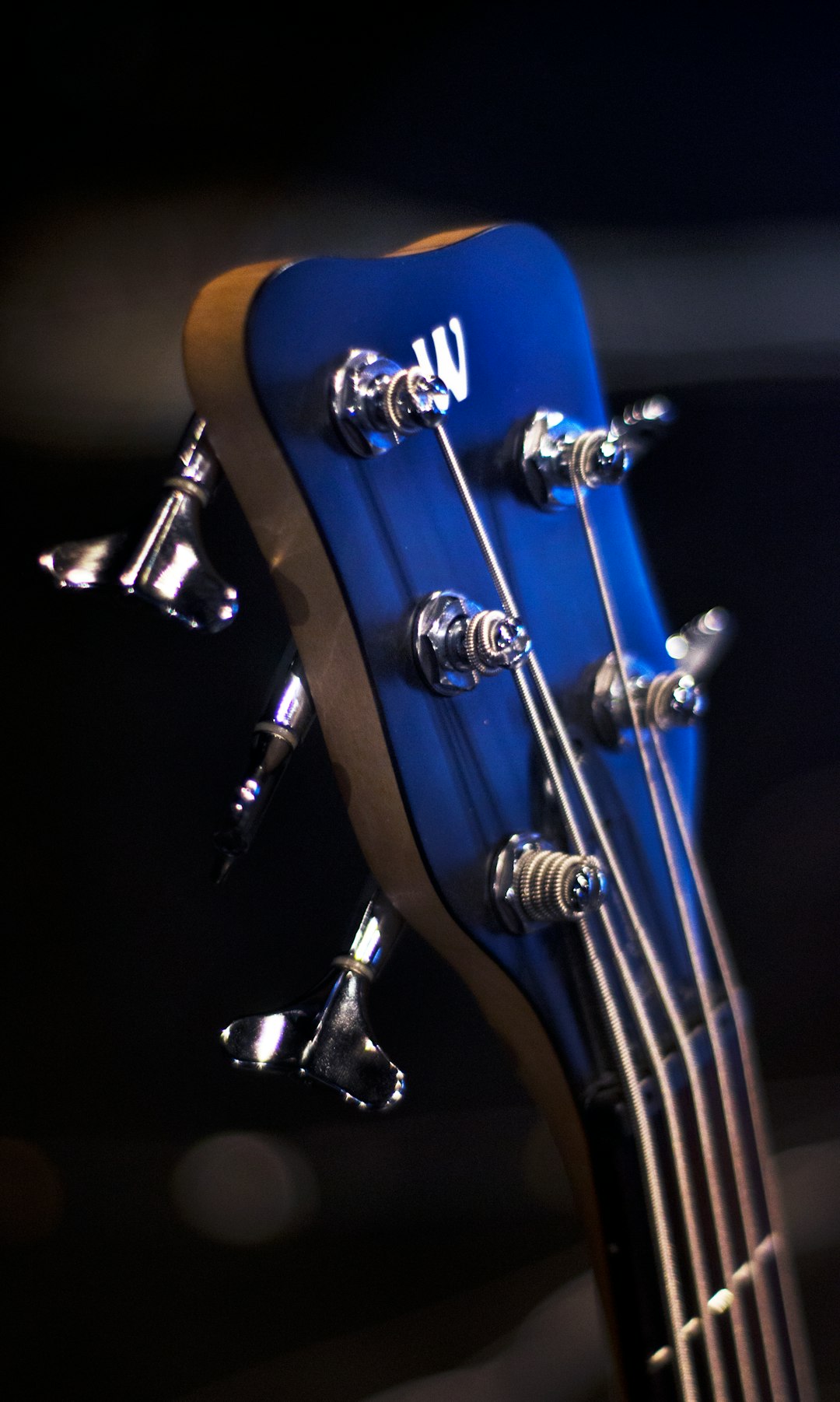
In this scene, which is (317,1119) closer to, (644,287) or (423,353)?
(423,353)

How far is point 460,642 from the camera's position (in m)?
0.46

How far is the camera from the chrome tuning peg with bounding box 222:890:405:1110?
452 mm

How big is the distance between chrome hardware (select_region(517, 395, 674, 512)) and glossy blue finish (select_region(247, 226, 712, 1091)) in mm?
11

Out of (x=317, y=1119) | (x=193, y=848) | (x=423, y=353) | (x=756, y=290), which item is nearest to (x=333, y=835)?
(x=193, y=848)

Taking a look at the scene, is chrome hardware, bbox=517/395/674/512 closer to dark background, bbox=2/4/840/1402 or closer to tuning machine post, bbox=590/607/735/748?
tuning machine post, bbox=590/607/735/748

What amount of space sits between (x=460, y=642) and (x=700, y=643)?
21cm

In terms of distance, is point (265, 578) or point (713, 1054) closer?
point (713, 1054)

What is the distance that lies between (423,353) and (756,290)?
0.55 metres

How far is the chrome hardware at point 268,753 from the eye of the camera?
477 millimetres

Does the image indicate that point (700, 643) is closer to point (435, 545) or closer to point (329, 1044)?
point (435, 545)

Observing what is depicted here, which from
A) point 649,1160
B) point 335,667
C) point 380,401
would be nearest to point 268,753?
point 335,667

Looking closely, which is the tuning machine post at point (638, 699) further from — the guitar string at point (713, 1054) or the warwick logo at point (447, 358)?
the warwick logo at point (447, 358)

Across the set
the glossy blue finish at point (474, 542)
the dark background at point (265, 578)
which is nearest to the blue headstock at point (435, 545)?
the glossy blue finish at point (474, 542)

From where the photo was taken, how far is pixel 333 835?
753 mm
